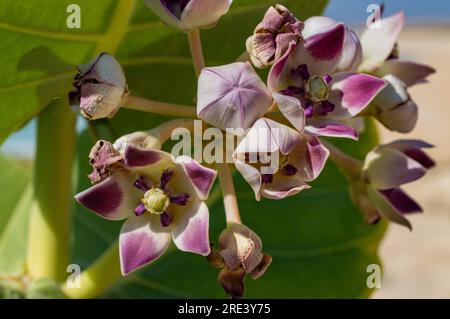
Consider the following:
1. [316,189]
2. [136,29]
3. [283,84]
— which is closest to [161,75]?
[136,29]

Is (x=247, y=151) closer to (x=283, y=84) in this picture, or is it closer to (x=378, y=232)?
(x=283, y=84)

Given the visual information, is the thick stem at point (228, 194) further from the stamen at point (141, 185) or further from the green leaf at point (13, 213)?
the green leaf at point (13, 213)

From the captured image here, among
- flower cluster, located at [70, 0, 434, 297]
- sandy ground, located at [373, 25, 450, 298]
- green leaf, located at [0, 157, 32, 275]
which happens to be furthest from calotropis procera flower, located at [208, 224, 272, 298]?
sandy ground, located at [373, 25, 450, 298]

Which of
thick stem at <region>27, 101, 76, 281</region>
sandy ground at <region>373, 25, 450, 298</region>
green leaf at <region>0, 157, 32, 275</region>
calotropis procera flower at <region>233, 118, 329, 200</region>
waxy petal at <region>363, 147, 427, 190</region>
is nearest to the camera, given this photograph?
calotropis procera flower at <region>233, 118, 329, 200</region>

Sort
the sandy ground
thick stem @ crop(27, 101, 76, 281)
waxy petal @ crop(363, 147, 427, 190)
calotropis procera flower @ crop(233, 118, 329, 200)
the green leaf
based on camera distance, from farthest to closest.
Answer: the sandy ground → the green leaf → thick stem @ crop(27, 101, 76, 281) → waxy petal @ crop(363, 147, 427, 190) → calotropis procera flower @ crop(233, 118, 329, 200)

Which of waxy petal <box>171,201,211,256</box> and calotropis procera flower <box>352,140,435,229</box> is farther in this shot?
calotropis procera flower <box>352,140,435,229</box>

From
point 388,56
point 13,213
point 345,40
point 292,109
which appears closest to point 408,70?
point 388,56

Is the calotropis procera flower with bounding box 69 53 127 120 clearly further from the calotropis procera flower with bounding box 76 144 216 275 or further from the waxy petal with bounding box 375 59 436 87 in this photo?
the waxy petal with bounding box 375 59 436 87
